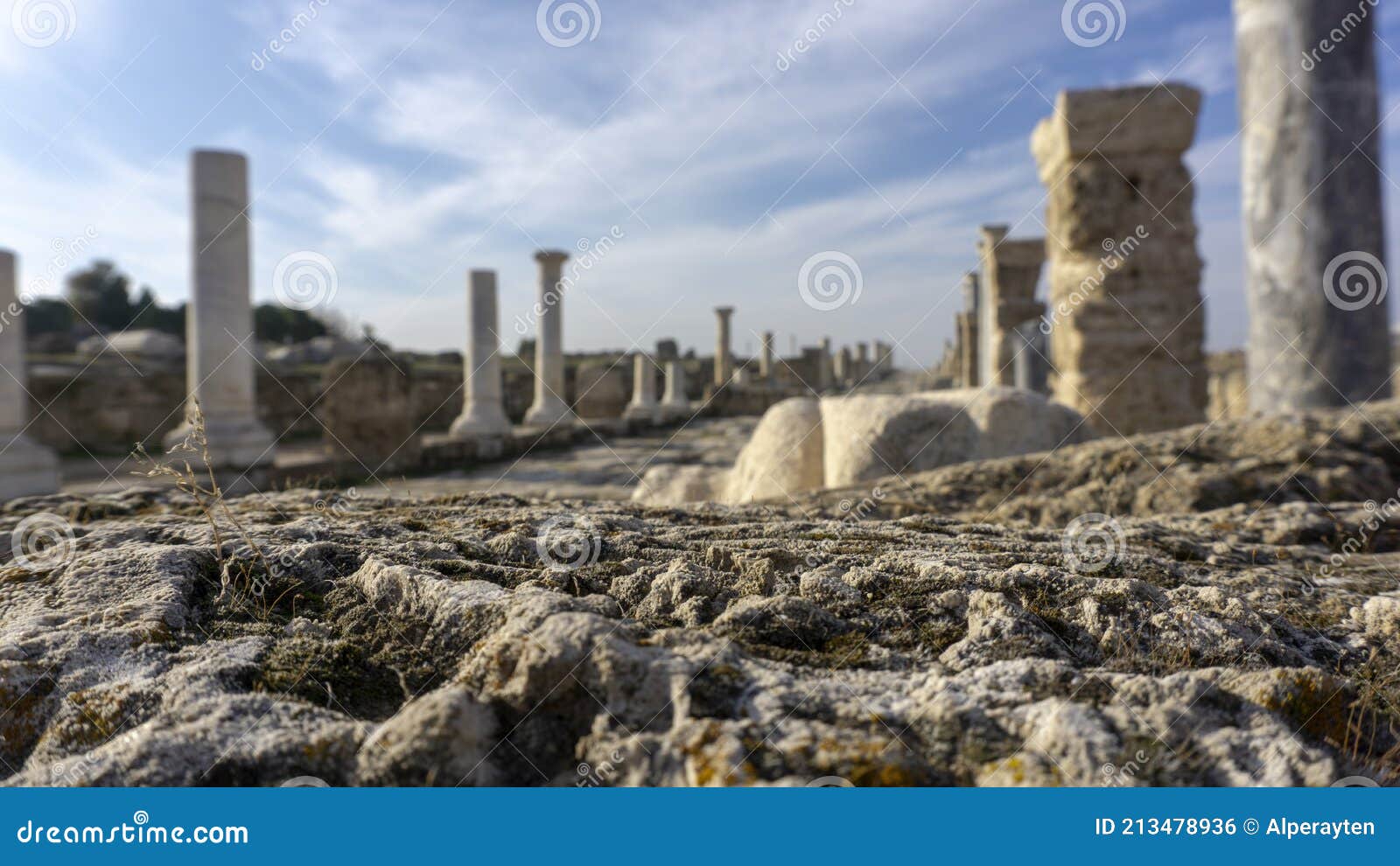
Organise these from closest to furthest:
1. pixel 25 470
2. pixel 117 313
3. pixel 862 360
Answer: pixel 25 470
pixel 117 313
pixel 862 360

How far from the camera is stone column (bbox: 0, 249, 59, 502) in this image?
8.34 metres

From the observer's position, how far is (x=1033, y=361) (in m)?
12.4

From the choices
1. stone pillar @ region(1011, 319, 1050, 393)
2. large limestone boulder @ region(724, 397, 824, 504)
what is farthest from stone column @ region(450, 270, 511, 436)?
large limestone boulder @ region(724, 397, 824, 504)

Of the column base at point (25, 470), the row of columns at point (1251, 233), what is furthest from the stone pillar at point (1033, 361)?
the column base at point (25, 470)

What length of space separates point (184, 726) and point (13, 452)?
31.0ft

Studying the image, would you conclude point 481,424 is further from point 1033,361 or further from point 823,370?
point 823,370

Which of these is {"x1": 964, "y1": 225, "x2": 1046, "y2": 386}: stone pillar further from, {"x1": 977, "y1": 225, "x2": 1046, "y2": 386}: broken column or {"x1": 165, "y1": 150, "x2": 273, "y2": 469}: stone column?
{"x1": 165, "y1": 150, "x2": 273, "y2": 469}: stone column

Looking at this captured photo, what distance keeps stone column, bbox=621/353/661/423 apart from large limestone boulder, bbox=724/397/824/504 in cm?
1412

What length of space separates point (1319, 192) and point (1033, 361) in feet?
18.7

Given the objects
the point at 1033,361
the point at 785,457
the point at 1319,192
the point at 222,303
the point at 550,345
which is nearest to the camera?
the point at 785,457

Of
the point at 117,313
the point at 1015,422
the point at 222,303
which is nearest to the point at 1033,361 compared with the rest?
the point at 1015,422

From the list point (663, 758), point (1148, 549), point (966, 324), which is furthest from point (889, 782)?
point (966, 324)

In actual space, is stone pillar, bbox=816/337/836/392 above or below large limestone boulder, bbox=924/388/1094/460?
above

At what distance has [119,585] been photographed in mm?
1703
